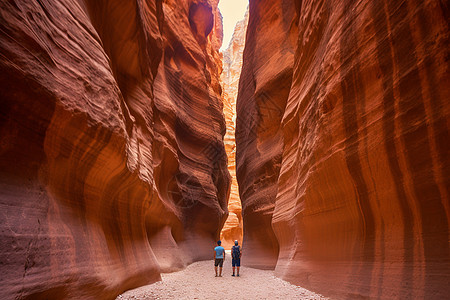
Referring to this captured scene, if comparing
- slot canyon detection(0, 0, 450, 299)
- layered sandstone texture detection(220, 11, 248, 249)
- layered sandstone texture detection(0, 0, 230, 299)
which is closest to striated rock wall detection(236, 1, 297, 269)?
slot canyon detection(0, 0, 450, 299)

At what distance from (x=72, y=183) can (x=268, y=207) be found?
9154 millimetres

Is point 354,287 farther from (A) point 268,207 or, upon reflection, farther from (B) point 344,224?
(A) point 268,207

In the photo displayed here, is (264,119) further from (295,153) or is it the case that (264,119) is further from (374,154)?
(374,154)

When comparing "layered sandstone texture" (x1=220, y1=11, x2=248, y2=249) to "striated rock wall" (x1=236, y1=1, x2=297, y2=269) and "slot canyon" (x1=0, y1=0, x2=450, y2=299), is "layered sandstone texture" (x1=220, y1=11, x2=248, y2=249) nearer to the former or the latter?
"striated rock wall" (x1=236, y1=1, x2=297, y2=269)

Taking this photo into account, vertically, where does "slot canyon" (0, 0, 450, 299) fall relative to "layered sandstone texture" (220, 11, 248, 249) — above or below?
below

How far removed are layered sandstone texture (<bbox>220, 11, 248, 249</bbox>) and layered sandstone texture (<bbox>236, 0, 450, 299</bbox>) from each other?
96.9 feet

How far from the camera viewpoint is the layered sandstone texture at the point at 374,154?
2.99 meters

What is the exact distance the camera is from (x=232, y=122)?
46.5 m

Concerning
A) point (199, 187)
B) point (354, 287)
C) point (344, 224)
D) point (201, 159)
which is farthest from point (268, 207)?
point (354, 287)

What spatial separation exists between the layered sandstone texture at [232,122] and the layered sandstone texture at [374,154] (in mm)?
29541

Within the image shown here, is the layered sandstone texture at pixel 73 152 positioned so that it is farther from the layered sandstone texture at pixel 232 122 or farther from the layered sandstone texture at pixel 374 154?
the layered sandstone texture at pixel 232 122

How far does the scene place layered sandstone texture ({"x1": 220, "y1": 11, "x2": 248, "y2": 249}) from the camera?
36250mm

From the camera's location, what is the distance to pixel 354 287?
397 cm

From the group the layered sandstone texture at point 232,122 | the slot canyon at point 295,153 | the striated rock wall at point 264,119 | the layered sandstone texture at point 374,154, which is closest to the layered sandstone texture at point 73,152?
the slot canyon at point 295,153
